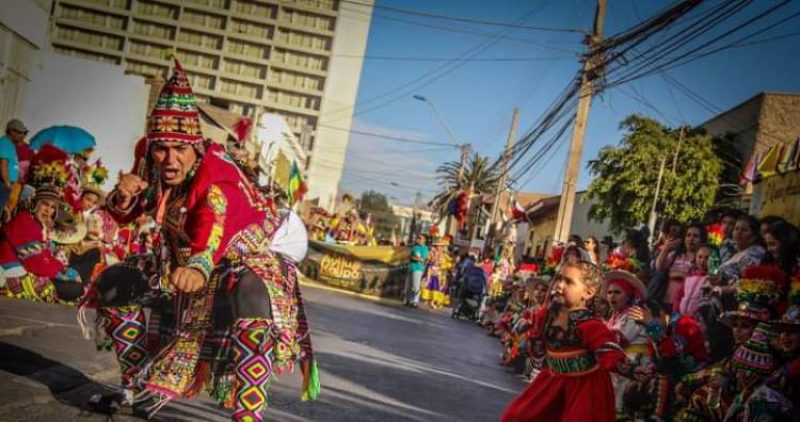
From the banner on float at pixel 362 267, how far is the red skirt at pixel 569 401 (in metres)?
16.8

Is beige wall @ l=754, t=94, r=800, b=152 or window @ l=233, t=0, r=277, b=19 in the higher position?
window @ l=233, t=0, r=277, b=19

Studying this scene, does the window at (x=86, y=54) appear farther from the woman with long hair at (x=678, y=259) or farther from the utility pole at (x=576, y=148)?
the woman with long hair at (x=678, y=259)

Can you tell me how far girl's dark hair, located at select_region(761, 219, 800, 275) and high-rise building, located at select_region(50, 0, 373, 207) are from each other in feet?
278

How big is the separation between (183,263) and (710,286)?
214 inches

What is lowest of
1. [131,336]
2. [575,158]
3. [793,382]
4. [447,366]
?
[447,366]

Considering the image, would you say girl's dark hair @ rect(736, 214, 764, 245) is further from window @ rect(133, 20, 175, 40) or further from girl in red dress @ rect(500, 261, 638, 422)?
window @ rect(133, 20, 175, 40)

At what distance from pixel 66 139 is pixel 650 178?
22.1 metres

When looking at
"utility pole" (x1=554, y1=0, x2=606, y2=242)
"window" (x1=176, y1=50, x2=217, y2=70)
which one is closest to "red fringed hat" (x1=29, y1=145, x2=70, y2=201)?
"utility pole" (x1=554, y1=0, x2=606, y2=242)

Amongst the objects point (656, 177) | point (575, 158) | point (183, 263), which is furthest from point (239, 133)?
point (183, 263)

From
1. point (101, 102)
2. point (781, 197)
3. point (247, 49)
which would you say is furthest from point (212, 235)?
point (247, 49)

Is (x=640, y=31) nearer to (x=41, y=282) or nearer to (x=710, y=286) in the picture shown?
(x=710, y=286)

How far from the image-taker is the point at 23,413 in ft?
12.8

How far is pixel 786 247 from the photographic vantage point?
268 inches

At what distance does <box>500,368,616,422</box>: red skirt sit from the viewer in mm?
4363
